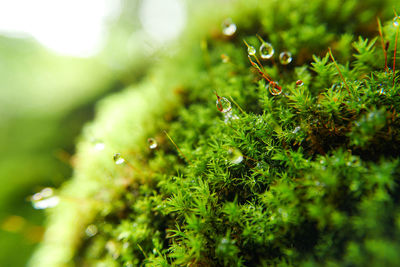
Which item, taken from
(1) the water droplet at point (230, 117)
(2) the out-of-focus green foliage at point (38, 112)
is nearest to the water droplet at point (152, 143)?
(1) the water droplet at point (230, 117)

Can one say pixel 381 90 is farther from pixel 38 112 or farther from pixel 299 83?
pixel 38 112

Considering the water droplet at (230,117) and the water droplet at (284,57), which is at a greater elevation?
the water droplet at (284,57)

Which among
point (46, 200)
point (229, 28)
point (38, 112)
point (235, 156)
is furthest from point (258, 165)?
point (38, 112)

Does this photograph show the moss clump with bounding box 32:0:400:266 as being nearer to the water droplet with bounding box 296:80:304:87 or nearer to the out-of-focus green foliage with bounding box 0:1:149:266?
the water droplet with bounding box 296:80:304:87

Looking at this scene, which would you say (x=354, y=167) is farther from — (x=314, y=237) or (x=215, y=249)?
(x=215, y=249)

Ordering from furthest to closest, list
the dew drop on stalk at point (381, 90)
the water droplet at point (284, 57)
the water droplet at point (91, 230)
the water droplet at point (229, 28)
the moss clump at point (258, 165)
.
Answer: the water droplet at point (229, 28)
the water droplet at point (91, 230)
the water droplet at point (284, 57)
the dew drop on stalk at point (381, 90)
the moss clump at point (258, 165)

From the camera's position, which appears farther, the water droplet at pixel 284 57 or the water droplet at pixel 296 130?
the water droplet at pixel 284 57

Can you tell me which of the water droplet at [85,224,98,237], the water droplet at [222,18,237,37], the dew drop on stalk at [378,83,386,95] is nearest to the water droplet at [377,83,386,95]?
the dew drop on stalk at [378,83,386,95]

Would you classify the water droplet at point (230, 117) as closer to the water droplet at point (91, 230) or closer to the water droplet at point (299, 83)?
the water droplet at point (299, 83)
